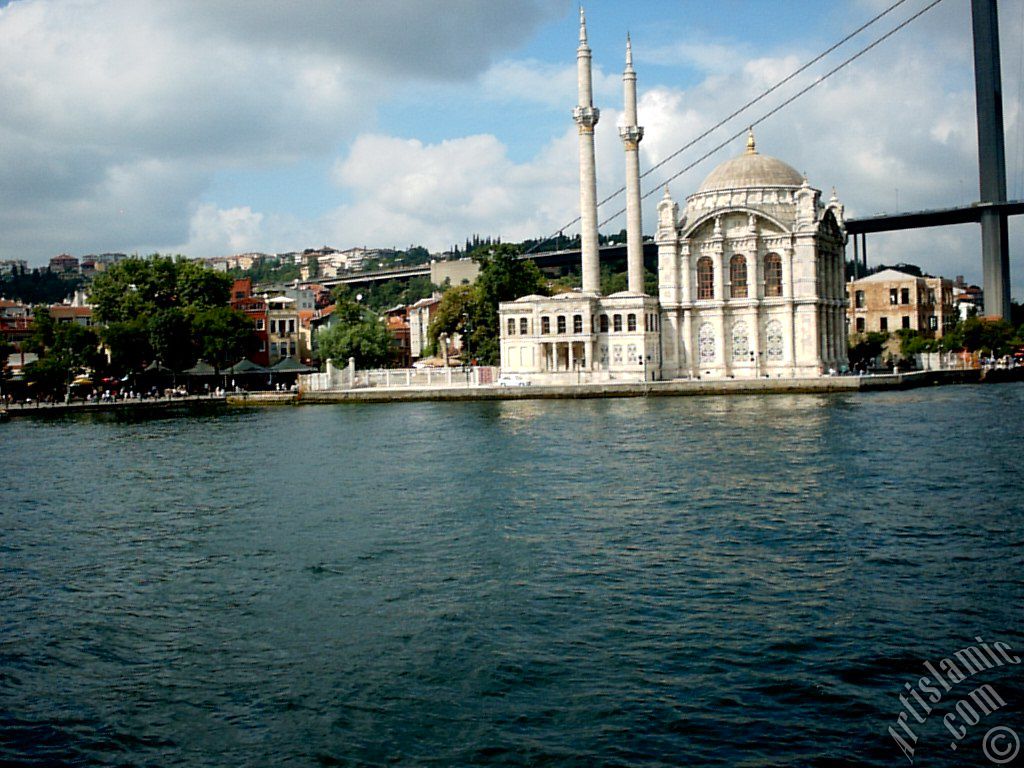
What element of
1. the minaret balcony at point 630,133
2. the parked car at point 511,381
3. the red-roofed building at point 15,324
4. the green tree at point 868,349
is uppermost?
the minaret balcony at point 630,133

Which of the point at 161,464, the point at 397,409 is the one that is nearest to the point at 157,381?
the point at 397,409

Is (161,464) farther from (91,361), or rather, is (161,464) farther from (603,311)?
(91,361)

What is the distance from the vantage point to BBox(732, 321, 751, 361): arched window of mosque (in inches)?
2233

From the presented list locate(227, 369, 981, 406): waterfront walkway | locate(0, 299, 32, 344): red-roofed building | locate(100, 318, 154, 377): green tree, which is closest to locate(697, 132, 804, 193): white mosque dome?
locate(227, 369, 981, 406): waterfront walkway

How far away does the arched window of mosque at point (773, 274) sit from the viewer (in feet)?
186

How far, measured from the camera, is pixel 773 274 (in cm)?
5672

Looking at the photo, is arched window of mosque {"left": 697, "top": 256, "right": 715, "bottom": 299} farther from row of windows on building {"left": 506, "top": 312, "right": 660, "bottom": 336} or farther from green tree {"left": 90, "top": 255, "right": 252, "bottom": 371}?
green tree {"left": 90, "top": 255, "right": 252, "bottom": 371}

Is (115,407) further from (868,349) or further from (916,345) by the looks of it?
(916,345)

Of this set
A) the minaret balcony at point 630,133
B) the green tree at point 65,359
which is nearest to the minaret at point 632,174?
the minaret balcony at point 630,133

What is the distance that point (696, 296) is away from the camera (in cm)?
5816

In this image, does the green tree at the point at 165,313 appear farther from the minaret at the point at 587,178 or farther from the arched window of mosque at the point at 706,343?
the arched window of mosque at the point at 706,343

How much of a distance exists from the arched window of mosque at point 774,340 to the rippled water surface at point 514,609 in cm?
3057

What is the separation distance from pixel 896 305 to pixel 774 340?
74.8 feet

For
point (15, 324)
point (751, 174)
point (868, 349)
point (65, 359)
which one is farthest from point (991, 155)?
point (15, 324)
